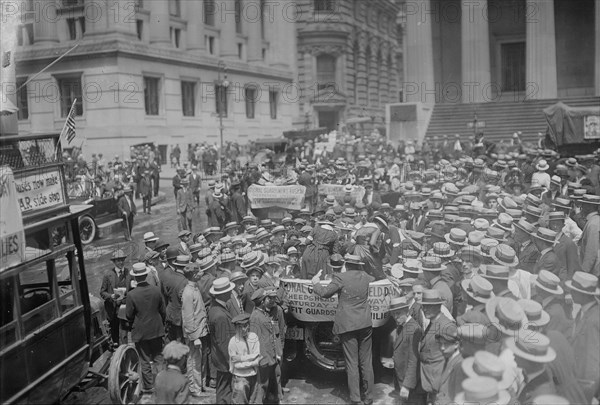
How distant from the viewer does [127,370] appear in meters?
7.96

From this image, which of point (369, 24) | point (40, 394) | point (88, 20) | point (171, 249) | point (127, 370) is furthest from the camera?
point (369, 24)

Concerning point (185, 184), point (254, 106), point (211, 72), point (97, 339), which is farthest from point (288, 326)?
point (254, 106)

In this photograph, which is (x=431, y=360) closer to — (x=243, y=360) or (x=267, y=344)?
(x=267, y=344)

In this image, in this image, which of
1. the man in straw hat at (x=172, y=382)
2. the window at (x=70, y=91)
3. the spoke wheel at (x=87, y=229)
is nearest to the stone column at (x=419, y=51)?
the window at (x=70, y=91)

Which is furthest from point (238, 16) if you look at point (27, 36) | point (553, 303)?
point (553, 303)

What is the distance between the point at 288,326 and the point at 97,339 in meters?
2.75

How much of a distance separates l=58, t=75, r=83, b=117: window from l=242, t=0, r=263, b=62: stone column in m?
19.4

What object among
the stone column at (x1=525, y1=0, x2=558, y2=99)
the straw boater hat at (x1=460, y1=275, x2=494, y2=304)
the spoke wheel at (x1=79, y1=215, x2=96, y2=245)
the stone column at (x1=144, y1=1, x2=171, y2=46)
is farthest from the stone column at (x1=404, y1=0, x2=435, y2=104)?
the straw boater hat at (x1=460, y1=275, x2=494, y2=304)

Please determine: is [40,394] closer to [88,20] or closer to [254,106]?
[88,20]

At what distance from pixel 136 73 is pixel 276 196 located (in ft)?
74.4

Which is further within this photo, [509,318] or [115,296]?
[115,296]

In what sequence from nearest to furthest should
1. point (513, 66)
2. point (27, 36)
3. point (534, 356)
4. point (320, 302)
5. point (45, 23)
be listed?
point (534, 356), point (320, 302), point (45, 23), point (27, 36), point (513, 66)

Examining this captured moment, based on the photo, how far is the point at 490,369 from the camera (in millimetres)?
4727

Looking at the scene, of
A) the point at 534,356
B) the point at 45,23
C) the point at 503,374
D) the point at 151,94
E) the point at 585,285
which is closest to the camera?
the point at 503,374
